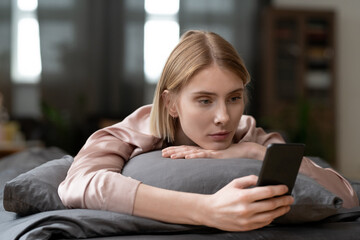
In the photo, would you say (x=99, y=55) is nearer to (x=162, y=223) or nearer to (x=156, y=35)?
(x=156, y=35)

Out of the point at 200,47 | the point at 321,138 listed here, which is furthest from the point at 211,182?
the point at 321,138

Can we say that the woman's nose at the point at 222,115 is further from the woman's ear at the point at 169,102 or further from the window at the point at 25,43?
the window at the point at 25,43

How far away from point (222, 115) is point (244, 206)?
1.08ft

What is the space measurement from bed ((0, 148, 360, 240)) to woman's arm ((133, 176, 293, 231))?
0.03 metres

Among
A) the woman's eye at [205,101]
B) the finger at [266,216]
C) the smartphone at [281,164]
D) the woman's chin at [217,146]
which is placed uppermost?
the woman's eye at [205,101]

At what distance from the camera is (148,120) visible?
153cm

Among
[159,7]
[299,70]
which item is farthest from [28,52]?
[299,70]

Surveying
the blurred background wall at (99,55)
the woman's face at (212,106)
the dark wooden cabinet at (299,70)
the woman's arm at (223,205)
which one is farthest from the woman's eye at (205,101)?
the dark wooden cabinet at (299,70)

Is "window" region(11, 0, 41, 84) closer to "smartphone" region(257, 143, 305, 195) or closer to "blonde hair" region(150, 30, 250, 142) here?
"blonde hair" region(150, 30, 250, 142)

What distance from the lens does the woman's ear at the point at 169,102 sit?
1401 mm

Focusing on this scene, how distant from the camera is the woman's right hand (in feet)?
3.19

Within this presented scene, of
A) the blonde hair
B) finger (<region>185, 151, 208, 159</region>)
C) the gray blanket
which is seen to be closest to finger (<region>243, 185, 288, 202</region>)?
the gray blanket

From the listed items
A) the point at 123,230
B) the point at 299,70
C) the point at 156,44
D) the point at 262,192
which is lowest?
the point at 299,70

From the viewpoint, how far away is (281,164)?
96 centimetres
